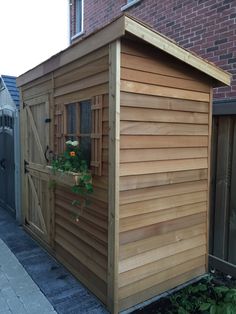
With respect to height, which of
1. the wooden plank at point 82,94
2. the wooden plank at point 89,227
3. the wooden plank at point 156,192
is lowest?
the wooden plank at point 89,227

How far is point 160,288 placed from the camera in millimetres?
3082

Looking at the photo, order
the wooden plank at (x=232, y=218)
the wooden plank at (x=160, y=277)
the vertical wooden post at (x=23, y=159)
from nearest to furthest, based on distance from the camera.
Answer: the wooden plank at (x=160, y=277), the wooden plank at (x=232, y=218), the vertical wooden post at (x=23, y=159)

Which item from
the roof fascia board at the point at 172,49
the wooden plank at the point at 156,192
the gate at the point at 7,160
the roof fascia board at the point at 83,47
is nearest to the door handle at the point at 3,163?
the gate at the point at 7,160

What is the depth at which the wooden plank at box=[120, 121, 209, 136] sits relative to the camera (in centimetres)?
262

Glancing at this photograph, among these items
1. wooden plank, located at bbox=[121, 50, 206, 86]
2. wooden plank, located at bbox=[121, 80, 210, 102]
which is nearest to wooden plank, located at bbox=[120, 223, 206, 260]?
wooden plank, located at bbox=[121, 80, 210, 102]

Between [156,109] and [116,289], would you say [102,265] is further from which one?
[156,109]

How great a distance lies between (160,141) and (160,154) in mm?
135

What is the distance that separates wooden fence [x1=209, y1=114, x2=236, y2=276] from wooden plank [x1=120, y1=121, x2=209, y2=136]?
1.02 feet

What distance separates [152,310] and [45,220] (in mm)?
1999

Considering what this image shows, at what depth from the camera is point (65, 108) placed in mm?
3354

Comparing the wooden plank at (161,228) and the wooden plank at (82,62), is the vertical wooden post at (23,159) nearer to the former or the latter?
the wooden plank at (82,62)

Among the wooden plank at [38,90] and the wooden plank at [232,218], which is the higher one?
the wooden plank at [38,90]

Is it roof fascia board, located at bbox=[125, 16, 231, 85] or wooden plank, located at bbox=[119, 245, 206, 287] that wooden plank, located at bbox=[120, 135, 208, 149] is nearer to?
roof fascia board, located at bbox=[125, 16, 231, 85]

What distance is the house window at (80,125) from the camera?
2.97 meters
